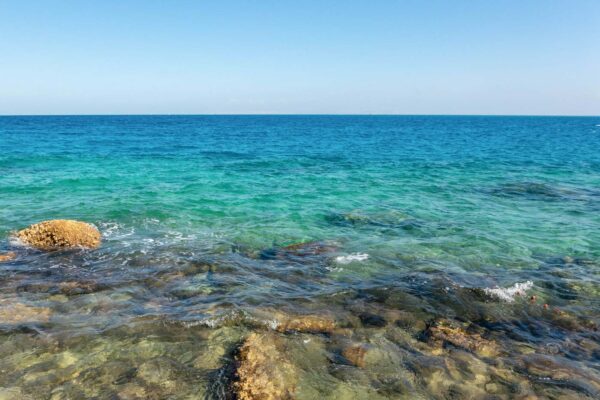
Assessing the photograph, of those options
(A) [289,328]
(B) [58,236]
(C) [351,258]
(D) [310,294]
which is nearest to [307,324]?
(A) [289,328]

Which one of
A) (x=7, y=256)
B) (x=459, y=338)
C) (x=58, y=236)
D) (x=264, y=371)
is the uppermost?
(x=58, y=236)

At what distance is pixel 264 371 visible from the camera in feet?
21.4

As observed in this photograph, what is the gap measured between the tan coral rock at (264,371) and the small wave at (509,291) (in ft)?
18.0

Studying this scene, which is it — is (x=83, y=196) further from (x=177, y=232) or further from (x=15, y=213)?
(x=177, y=232)

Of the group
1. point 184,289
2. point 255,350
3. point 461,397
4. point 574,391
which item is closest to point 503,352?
point 574,391

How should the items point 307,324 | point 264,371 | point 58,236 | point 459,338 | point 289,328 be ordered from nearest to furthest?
point 264,371 → point 459,338 → point 289,328 → point 307,324 → point 58,236

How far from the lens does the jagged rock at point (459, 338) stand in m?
7.46

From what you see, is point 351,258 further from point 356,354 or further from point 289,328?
point 356,354

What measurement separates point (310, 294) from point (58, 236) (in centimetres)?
828

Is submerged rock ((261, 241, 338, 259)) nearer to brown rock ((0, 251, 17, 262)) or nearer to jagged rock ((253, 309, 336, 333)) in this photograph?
jagged rock ((253, 309, 336, 333))

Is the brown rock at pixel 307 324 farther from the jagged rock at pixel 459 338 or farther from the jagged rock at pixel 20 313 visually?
the jagged rock at pixel 20 313

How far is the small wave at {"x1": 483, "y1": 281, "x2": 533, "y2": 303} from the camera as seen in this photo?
9602mm

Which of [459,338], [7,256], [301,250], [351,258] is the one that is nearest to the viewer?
[459,338]

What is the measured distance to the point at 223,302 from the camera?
912 centimetres
